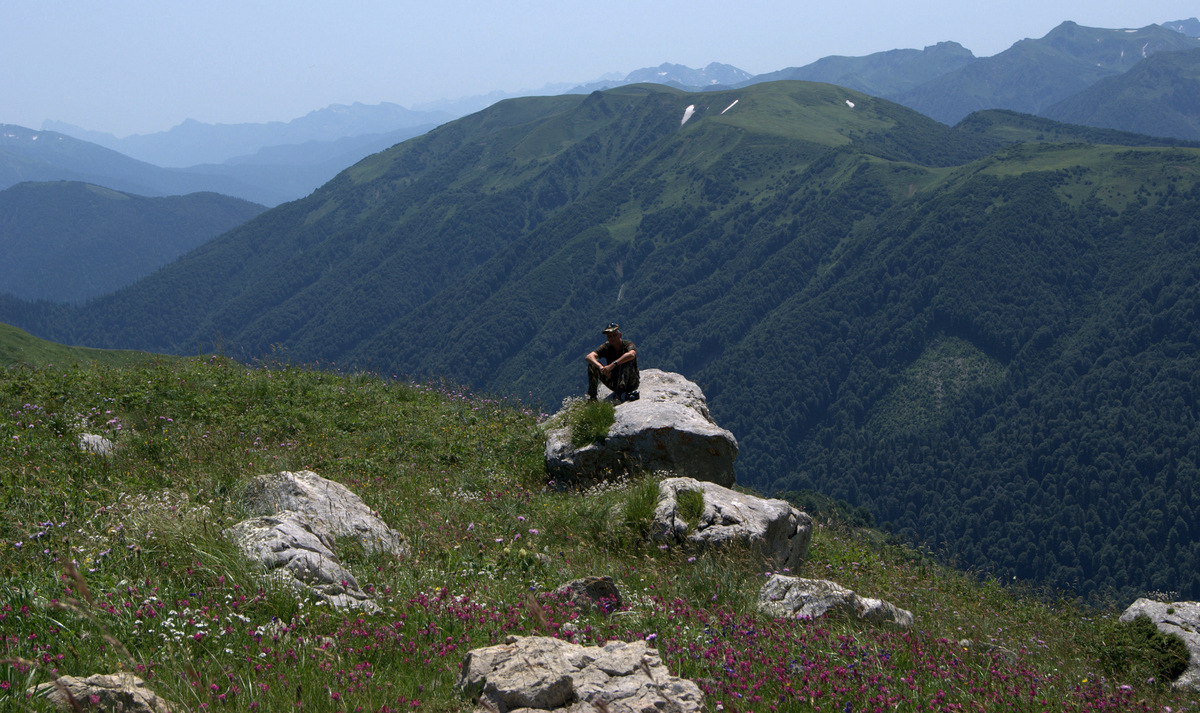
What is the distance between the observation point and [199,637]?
4637 mm

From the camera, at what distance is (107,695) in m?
3.64

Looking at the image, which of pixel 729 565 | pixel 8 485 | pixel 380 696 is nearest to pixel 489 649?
pixel 380 696

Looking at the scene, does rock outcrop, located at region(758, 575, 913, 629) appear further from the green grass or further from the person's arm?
the person's arm

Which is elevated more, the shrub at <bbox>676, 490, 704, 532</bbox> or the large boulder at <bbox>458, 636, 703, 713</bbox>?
the large boulder at <bbox>458, 636, 703, 713</bbox>

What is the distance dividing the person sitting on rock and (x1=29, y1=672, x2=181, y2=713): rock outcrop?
11122 mm

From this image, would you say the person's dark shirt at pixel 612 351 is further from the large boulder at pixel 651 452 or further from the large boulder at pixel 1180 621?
the large boulder at pixel 1180 621

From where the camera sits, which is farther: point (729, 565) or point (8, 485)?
point (729, 565)

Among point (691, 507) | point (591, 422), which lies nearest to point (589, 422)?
point (591, 422)

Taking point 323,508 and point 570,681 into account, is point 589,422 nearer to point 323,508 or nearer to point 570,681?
point 323,508

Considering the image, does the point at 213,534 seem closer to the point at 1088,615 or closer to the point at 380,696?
the point at 380,696

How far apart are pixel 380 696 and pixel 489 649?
0.70m

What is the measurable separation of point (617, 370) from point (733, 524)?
5.86 metres

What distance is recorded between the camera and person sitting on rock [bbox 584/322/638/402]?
14.8 meters

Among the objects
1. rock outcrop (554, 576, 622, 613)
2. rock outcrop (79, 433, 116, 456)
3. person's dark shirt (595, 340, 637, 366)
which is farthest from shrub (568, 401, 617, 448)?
rock outcrop (79, 433, 116, 456)
